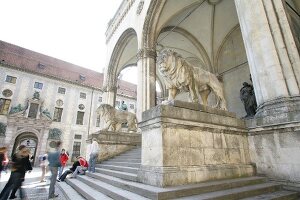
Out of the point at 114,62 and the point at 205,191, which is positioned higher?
the point at 114,62

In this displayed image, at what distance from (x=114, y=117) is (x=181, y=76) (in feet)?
17.6

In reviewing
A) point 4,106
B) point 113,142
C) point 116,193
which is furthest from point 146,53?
point 4,106

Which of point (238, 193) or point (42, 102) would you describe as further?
point (42, 102)

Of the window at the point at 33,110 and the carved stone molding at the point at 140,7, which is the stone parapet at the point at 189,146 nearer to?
the carved stone molding at the point at 140,7

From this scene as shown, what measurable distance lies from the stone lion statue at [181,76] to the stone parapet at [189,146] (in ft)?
2.80

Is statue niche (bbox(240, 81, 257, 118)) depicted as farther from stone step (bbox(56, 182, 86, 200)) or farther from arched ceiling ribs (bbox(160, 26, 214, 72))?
stone step (bbox(56, 182, 86, 200))

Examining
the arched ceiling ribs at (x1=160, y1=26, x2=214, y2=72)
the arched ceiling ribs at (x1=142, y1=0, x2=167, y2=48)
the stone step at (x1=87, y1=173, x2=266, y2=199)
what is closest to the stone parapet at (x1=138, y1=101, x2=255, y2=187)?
the stone step at (x1=87, y1=173, x2=266, y2=199)

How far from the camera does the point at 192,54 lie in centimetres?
1505

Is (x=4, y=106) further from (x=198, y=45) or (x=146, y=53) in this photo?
(x=198, y=45)

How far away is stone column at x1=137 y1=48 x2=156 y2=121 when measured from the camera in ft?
31.3

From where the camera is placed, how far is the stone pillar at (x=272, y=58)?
13.4 ft

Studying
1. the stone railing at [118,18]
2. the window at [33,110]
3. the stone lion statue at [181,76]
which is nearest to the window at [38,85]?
the window at [33,110]

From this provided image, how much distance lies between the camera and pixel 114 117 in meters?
9.16

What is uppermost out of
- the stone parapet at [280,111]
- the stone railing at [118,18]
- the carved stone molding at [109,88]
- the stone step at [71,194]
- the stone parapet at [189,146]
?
the stone railing at [118,18]
